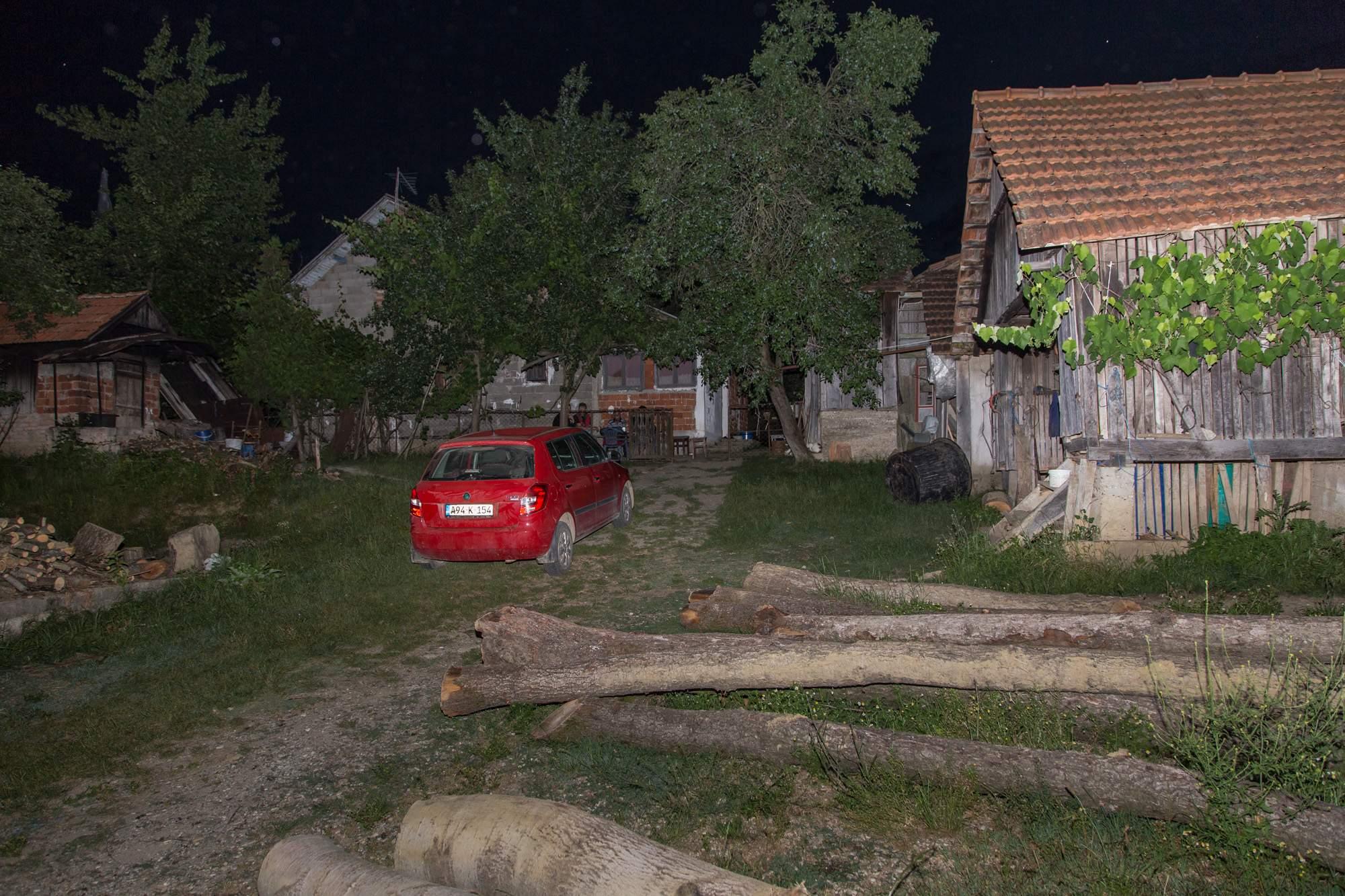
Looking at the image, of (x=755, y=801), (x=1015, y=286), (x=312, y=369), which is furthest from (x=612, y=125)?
(x=755, y=801)

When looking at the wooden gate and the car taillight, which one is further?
the wooden gate

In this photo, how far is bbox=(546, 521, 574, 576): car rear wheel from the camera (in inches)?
380

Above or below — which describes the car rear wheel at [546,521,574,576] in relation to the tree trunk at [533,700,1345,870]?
above

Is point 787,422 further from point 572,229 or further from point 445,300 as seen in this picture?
point 445,300

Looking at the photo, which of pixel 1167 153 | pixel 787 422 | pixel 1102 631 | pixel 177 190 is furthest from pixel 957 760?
pixel 177 190

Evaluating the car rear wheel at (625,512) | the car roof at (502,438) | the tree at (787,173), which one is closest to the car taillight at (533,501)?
the car roof at (502,438)

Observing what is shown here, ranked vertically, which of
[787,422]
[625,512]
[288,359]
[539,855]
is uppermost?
[288,359]

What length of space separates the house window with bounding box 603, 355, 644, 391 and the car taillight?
52.3ft

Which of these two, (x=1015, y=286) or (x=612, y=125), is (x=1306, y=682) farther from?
(x=612, y=125)

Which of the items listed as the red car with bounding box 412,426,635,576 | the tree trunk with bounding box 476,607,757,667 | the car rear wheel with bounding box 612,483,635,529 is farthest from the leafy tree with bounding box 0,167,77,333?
the tree trunk with bounding box 476,607,757,667

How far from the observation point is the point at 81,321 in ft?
60.4

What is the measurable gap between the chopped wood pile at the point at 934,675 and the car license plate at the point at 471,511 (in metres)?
3.31

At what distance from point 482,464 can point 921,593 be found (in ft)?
17.3

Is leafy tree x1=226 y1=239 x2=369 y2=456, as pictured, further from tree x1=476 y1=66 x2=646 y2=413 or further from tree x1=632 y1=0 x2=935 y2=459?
tree x1=632 y1=0 x2=935 y2=459
